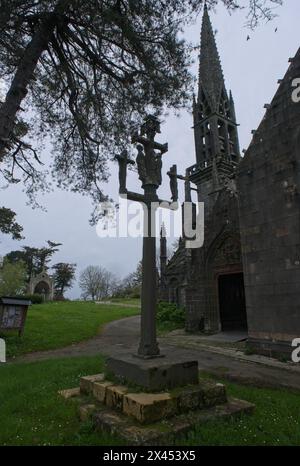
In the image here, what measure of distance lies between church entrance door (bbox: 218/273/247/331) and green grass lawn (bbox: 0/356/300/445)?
32.4 feet

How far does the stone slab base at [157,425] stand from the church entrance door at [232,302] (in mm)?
11926

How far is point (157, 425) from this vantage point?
13.1 feet

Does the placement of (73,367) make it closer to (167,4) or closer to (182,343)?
(182,343)

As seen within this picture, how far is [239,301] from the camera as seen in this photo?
17609 mm

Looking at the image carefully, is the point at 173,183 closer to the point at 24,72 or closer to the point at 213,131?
the point at 24,72

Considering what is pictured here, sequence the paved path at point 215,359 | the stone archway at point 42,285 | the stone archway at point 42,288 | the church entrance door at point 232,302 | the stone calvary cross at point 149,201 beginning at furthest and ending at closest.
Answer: the stone archway at point 42,288 < the stone archway at point 42,285 < the church entrance door at point 232,302 < the paved path at point 215,359 < the stone calvary cross at point 149,201

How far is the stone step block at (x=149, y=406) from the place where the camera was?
4.04 metres

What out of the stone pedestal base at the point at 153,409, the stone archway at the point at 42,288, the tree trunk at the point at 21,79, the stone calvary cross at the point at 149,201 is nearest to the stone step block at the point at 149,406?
the stone pedestal base at the point at 153,409

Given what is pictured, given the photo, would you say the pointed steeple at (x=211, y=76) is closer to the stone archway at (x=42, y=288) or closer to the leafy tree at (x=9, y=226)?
the leafy tree at (x=9, y=226)

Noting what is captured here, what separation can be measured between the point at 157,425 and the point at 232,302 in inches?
553

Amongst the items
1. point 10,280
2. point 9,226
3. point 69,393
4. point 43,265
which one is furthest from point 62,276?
point 69,393

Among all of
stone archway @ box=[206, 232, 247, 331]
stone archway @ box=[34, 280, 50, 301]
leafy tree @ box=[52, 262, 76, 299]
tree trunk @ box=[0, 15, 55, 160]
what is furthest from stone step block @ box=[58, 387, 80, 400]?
leafy tree @ box=[52, 262, 76, 299]

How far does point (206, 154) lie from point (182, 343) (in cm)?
2605

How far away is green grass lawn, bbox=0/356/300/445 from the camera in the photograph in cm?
393
